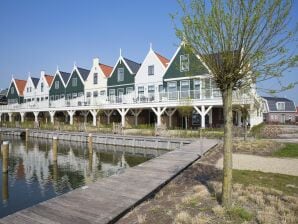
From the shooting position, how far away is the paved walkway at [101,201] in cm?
575

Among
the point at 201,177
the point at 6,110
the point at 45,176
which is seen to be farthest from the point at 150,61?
the point at 6,110

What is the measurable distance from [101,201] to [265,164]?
9066 millimetres

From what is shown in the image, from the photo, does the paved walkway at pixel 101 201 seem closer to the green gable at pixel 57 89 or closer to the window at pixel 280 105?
the green gable at pixel 57 89

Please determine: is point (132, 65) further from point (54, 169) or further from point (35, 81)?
point (35, 81)

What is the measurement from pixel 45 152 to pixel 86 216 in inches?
751

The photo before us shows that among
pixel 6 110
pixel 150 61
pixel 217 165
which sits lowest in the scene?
pixel 217 165

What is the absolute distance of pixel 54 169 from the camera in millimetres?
16375

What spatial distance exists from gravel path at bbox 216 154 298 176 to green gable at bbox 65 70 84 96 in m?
31.2

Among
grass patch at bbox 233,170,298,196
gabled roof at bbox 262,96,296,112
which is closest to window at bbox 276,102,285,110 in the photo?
gabled roof at bbox 262,96,296,112

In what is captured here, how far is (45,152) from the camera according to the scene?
75.9ft

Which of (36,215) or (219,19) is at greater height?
(219,19)

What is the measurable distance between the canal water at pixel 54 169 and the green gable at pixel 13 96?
29815mm

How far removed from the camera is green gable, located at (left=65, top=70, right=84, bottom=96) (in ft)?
133

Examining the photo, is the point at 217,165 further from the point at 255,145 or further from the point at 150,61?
the point at 150,61
